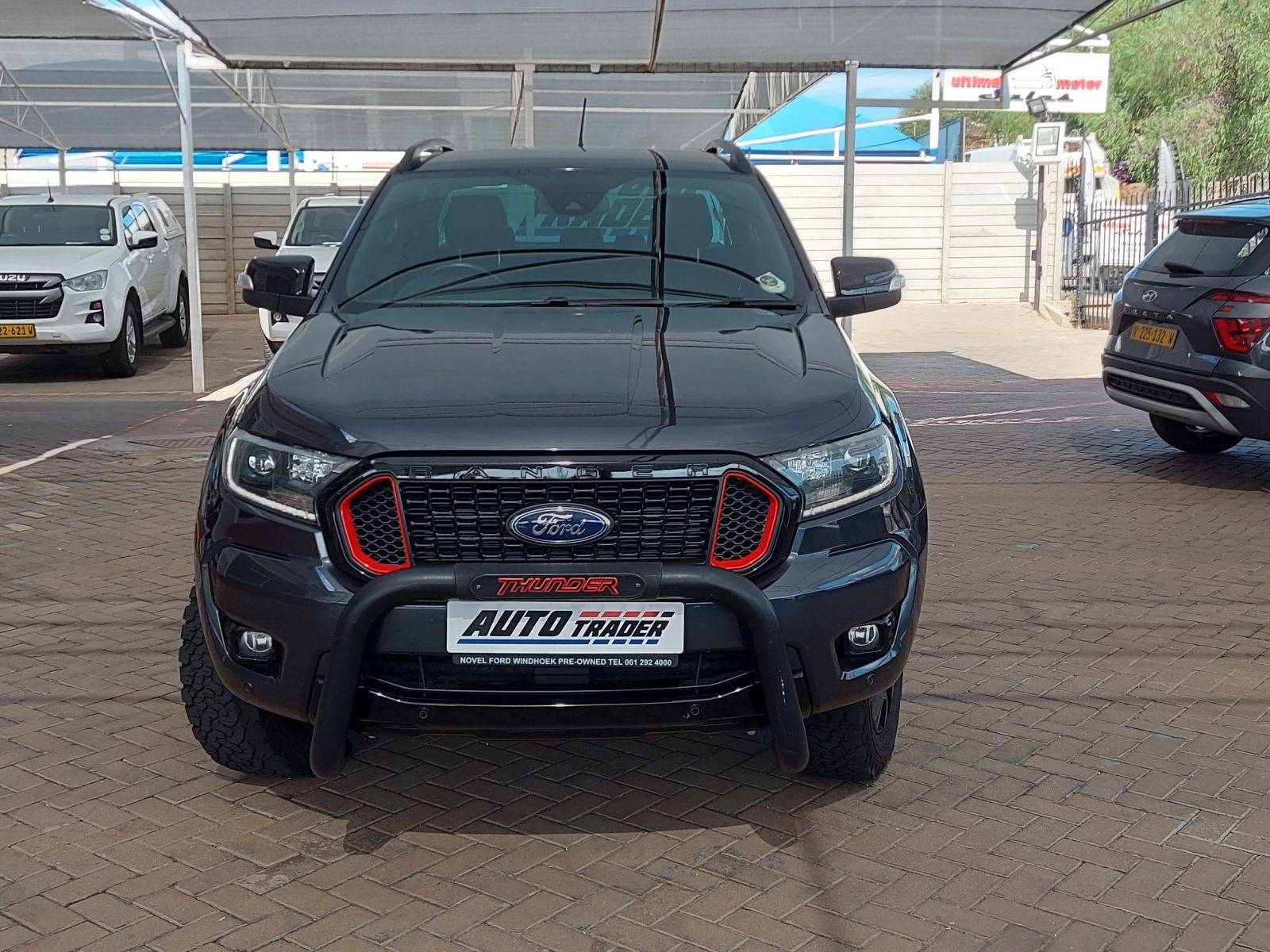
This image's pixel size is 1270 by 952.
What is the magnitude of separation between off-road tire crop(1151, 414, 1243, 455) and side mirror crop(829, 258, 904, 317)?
17.1 feet

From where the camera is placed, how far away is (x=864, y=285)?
5.15 meters

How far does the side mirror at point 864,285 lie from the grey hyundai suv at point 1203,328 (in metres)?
3.89

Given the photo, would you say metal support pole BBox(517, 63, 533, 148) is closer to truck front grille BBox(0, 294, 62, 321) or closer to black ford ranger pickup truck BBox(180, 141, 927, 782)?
truck front grille BBox(0, 294, 62, 321)

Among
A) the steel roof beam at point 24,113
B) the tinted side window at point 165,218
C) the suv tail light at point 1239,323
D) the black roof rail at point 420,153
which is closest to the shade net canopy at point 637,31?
the suv tail light at point 1239,323

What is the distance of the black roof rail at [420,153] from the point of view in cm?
528

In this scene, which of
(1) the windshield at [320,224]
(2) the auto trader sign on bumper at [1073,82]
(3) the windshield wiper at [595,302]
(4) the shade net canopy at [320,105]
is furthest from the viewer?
(2) the auto trader sign on bumper at [1073,82]

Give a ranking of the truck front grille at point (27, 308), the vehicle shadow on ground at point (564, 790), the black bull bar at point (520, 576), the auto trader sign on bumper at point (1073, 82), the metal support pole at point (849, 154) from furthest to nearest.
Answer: the auto trader sign on bumper at point (1073, 82) < the truck front grille at point (27, 308) < the metal support pole at point (849, 154) < the vehicle shadow on ground at point (564, 790) < the black bull bar at point (520, 576)

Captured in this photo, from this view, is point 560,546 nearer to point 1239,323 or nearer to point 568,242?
point 568,242

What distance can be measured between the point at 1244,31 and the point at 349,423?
36.3 metres

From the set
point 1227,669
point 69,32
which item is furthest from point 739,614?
point 69,32

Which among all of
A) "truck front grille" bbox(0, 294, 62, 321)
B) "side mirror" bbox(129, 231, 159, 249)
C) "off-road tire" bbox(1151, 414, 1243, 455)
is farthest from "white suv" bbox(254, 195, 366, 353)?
"off-road tire" bbox(1151, 414, 1243, 455)

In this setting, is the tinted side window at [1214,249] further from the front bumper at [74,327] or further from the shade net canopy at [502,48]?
the front bumper at [74,327]

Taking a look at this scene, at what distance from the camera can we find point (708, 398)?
3586 mm

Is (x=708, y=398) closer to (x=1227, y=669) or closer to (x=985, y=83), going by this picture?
(x=1227, y=669)
